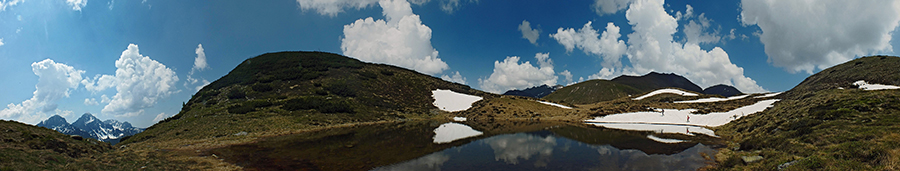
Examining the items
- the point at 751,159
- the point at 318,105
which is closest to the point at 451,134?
the point at 751,159

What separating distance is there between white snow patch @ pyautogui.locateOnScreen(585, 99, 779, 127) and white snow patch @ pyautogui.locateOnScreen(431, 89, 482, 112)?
28.6 m

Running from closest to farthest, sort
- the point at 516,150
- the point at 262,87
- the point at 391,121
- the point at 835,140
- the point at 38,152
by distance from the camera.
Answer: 1. the point at 38,152
2. the point at 835,140
3. the point at 516,150
4. the point at 391,121
5. the point at 262,87

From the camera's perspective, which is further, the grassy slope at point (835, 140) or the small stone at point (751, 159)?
the small stone at point (751, 159)

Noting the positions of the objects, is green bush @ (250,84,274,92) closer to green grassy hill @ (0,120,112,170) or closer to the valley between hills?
the valley between hills

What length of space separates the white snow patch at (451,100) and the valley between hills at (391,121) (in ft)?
4.09

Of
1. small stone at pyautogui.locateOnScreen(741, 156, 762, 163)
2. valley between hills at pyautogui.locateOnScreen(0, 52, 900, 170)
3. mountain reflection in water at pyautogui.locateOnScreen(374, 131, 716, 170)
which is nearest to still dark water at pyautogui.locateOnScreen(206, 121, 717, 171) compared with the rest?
mountain reflection in water at pyautogui.locateOnScreen(374, 131, 716, 170)

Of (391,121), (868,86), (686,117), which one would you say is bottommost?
(391,121)

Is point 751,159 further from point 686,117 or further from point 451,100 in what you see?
point 451,100

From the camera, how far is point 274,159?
18156mm

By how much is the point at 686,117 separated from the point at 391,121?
44.7 metres

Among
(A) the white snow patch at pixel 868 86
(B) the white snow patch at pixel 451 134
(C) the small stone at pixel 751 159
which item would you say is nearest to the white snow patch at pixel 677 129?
(C) the small stone at pixel 751 159

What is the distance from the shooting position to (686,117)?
43.6 meters

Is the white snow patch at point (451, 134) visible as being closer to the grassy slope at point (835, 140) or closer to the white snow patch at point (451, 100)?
the grassy slope at point (835, 140)

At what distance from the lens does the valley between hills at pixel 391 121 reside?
12.5 meters
